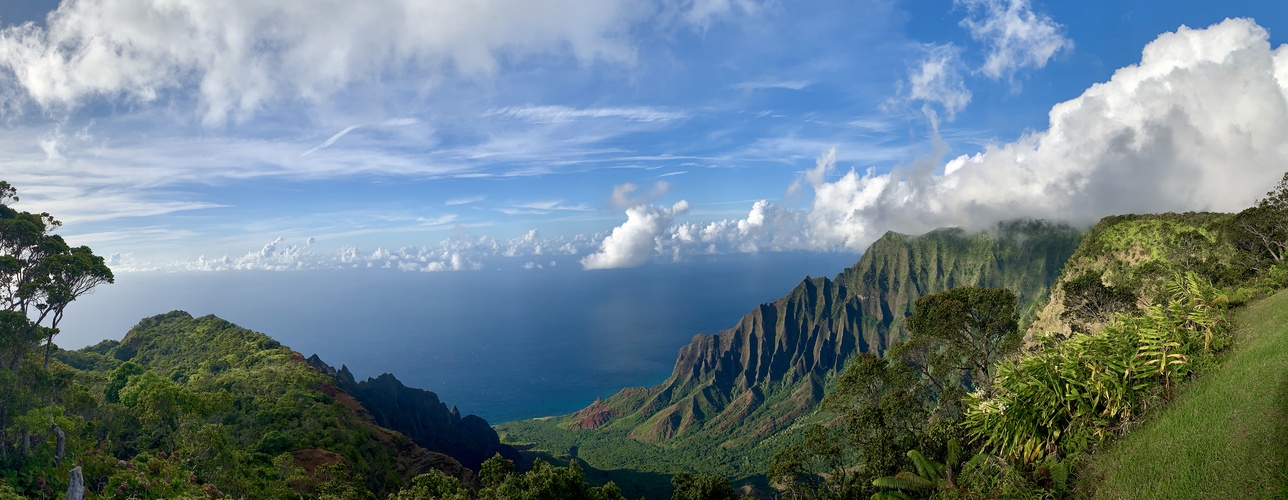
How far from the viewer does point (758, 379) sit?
18562 centimetres

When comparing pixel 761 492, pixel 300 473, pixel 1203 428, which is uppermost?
pixel 1203 428

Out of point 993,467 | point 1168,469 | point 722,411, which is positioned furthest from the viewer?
point 722,411

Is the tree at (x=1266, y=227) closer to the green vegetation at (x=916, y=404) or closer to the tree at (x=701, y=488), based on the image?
the green vegetation at (x=916, y=404)

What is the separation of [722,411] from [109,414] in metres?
155

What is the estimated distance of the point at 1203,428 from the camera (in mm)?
8172

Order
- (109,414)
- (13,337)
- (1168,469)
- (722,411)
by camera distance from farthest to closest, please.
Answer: (722,411) < (109,414) < (13,337) < (1168,469)

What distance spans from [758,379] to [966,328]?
164737 mm

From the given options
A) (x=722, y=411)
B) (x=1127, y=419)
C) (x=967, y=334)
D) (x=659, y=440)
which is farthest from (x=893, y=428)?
(x=722, y=411)

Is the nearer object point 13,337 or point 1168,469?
point 1168,469

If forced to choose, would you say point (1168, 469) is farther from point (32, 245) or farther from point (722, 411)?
point (722, 411)

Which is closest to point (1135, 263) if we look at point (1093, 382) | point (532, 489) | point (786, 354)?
point (1093, 382)

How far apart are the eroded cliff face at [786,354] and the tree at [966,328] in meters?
117

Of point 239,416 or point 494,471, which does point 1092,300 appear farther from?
point 239,416

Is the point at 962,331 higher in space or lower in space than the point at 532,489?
higher
